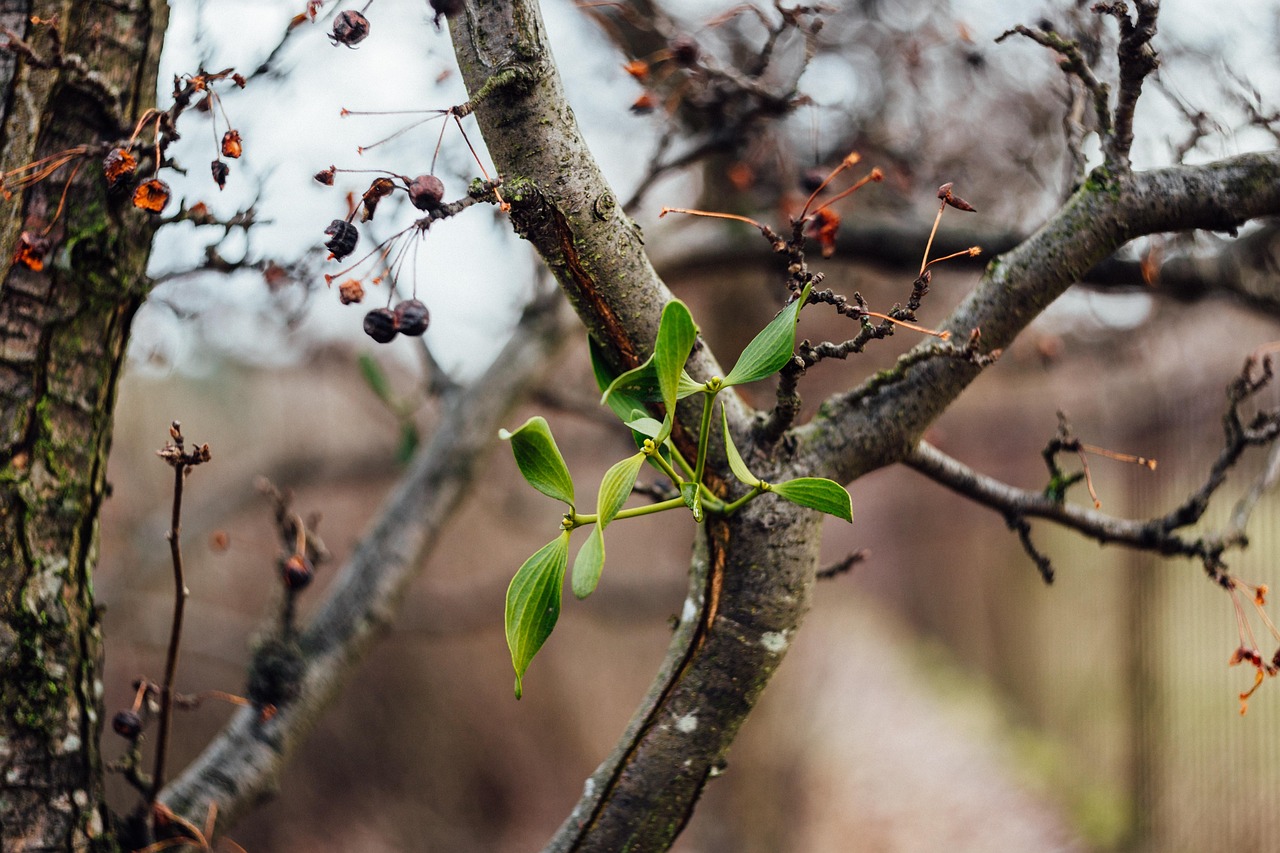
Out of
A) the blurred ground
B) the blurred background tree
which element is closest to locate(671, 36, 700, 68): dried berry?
the blurred background tree

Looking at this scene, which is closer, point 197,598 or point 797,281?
point 797,281

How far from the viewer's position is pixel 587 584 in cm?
53

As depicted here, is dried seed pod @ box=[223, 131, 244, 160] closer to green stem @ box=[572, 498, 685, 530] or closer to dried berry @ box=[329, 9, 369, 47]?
dried berry @ box=[329, 9, 369, 47]

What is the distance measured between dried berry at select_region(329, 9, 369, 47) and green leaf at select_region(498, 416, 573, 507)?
0.35 m

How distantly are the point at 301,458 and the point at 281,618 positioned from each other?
7.98ft

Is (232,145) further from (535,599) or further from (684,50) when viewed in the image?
(684,50)

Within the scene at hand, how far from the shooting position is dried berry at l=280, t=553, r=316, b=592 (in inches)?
37.4

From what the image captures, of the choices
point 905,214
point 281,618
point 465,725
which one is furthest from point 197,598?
point 905,214

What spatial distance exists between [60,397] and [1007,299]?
3.05ft

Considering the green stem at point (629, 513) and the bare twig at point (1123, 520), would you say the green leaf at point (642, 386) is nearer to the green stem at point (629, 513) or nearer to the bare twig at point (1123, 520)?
the green stem at point (629, 513)

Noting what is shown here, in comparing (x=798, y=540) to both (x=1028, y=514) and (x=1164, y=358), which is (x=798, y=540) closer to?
(x=1028, y=514)

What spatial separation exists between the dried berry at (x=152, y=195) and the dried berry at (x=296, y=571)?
1.40 feet

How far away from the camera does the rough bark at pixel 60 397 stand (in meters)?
0.75

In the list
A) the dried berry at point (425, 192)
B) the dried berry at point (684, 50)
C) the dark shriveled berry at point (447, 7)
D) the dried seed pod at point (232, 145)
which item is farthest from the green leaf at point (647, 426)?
the dried berry at point (684, 50)
